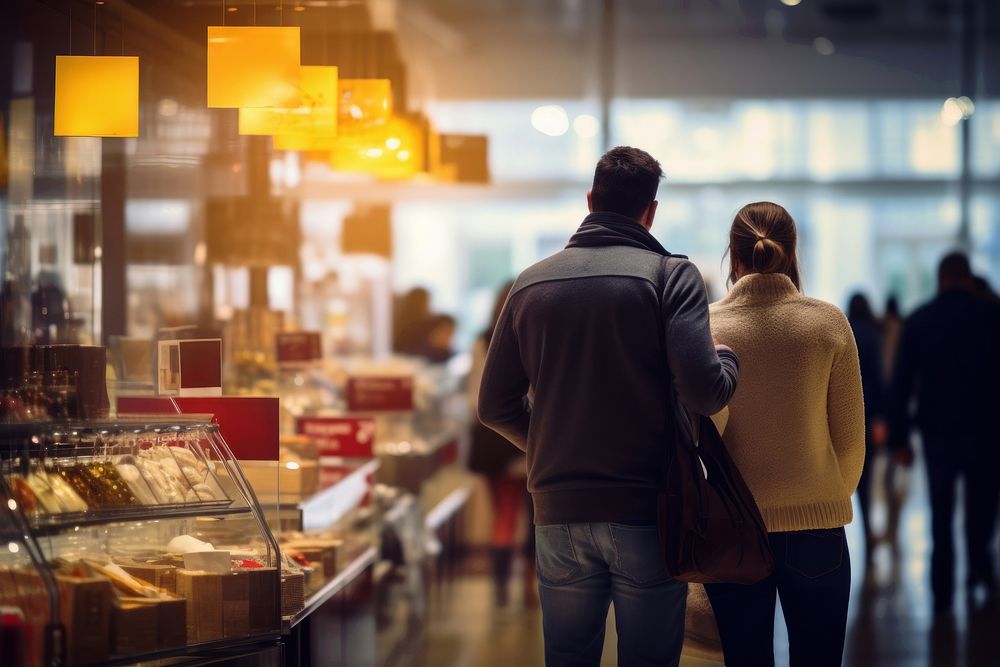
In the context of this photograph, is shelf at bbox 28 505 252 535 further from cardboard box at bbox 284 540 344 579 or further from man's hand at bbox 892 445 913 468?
man's hand at bbox 892 445 913 468

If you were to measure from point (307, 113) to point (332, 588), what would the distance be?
1.63 metres

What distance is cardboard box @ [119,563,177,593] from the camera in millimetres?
3369

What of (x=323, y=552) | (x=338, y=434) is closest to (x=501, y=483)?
(x=338, y=434)

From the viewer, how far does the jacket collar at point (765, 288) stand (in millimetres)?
3123

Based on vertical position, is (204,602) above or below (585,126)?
below

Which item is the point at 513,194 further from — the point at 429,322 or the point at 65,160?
the point at 65,160

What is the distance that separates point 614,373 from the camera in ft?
9.12

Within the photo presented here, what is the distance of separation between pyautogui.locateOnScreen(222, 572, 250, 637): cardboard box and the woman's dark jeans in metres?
1.22

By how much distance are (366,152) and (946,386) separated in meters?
3.08

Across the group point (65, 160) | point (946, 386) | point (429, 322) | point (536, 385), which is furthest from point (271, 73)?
point (429, 322)

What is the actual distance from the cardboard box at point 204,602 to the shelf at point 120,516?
18 cm

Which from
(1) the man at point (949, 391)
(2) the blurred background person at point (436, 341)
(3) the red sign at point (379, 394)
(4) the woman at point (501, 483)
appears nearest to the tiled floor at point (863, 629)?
(4) the woman at point (501, 483)

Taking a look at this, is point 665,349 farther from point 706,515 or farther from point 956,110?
point 956,110

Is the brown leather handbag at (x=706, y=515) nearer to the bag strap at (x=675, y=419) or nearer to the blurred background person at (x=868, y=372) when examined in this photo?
the bag strap at (x=675, y=419)
